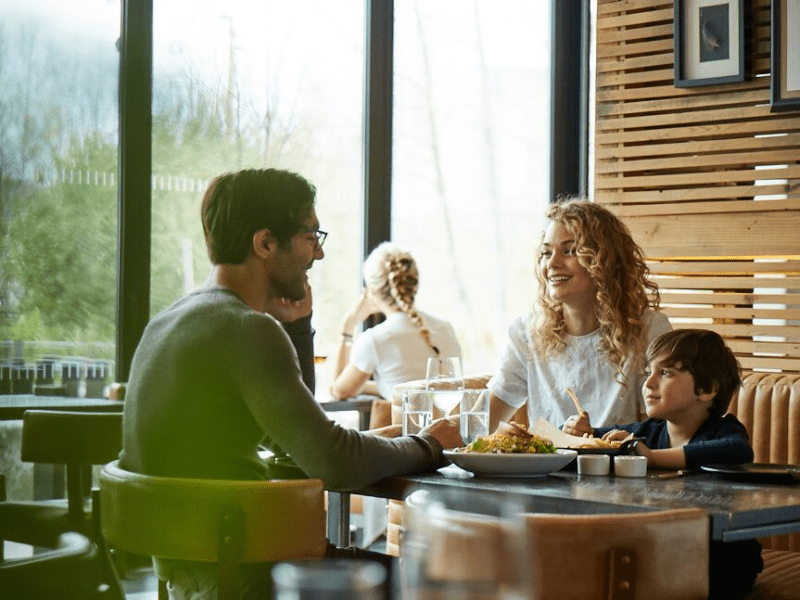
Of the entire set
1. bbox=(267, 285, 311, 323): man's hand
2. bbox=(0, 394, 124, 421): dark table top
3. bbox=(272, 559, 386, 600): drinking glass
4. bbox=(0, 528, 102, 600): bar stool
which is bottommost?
bbox=(0, 394, 124, 421): dark table top

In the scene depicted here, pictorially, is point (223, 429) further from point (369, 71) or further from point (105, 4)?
point (369, 71)

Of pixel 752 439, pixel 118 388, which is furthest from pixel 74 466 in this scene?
pixel 752 439

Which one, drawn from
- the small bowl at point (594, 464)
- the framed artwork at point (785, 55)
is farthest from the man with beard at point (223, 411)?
the framed artwork at point (785, 55)

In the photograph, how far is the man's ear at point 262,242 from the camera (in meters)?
2.36

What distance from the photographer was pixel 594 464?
2.37m

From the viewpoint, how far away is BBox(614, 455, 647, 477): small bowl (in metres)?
2.33

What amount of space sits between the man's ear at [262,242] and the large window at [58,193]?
2347 millimetres

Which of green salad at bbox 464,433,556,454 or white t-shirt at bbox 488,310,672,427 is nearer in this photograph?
green salad at bbox 464,433,556,454

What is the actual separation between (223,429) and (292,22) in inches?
139

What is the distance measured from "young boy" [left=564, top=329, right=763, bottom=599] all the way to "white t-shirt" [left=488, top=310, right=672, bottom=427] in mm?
363

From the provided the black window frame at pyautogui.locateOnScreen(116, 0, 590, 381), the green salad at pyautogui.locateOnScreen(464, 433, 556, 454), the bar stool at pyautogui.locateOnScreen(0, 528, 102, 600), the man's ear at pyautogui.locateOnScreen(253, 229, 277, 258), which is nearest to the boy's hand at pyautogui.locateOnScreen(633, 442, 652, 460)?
the green salad at pyautogui.locateOnScreen(464, 433, 556, 454)

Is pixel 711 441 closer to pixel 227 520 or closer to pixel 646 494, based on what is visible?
pixel 646 494

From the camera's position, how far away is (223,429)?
6.93 feet

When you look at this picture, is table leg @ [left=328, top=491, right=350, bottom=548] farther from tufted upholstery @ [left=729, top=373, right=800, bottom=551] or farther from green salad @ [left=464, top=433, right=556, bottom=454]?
tufted upholstery @ [left=729, top=373, right=800, bottom=551]
